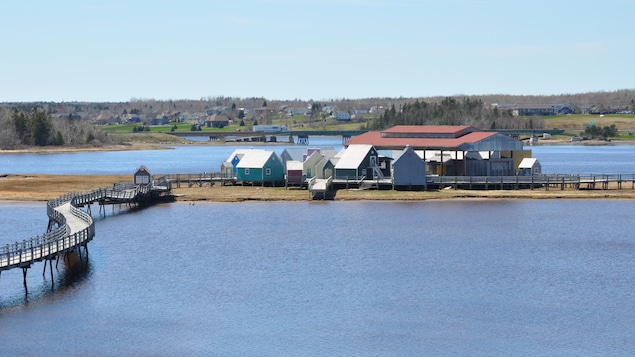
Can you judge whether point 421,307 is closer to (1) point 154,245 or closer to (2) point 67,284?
(2) point 67,284

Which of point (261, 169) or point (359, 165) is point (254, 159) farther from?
point (359, 165)

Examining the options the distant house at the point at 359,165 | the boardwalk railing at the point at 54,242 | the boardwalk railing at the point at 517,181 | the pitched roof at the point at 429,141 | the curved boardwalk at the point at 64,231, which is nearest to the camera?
the boardwalk railing at the point at 54,242

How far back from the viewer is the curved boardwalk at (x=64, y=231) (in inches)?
2084

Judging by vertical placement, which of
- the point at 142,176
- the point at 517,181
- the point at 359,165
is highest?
the point at 359,165

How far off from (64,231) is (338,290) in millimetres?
16569

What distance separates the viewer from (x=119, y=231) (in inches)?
2960

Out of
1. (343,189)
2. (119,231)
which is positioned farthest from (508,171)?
(119,231)

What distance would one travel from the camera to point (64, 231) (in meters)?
60.1

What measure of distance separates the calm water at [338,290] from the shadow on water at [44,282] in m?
0.15

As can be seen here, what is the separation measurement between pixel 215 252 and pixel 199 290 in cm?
1224

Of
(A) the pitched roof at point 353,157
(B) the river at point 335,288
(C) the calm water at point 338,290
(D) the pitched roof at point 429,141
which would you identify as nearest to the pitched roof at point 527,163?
(D) the pitched roof at point 429,141

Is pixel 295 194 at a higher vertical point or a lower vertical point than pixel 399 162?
lower

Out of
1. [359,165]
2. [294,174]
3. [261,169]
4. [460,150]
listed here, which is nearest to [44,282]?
[359,165]

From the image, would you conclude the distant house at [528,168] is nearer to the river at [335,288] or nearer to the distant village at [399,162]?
the distant village at [399,162]
